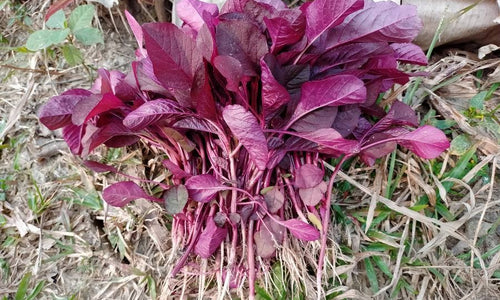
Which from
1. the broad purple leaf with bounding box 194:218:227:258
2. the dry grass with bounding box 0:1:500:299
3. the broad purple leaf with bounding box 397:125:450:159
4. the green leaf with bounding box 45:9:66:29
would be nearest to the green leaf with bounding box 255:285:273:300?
the dry grass with bounding box 0:1:500:299

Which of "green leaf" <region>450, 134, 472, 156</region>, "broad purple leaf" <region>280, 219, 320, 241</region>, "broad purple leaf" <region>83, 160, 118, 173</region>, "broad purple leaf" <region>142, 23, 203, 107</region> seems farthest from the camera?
"green leaf" <region>450, 134, 472, 156</region>

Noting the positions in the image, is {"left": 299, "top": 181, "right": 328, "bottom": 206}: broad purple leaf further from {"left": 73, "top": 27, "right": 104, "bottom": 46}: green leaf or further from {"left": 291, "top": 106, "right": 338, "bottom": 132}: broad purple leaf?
{"left": 73, "top": 27, "right": 104, "bottom": 46}: green leaf

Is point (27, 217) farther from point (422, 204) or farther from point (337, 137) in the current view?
point (422, 204)

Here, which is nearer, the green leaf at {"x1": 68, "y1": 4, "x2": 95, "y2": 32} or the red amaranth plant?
the red amaranth plant

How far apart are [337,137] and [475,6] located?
649 millimetres

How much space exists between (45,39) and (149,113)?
1.37 ft

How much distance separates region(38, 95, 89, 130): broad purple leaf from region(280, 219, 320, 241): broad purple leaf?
518 mm

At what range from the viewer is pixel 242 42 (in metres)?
0.78

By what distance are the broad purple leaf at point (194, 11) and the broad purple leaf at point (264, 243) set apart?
18.6 inches

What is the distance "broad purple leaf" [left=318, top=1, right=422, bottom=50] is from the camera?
2.66 feet

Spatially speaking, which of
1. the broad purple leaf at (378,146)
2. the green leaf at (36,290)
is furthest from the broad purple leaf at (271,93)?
A: the green leaf at (36,290)

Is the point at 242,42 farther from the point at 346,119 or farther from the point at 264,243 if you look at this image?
the point at 264,243

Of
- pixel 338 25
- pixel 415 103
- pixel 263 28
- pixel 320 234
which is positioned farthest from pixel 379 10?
pixel 320 234

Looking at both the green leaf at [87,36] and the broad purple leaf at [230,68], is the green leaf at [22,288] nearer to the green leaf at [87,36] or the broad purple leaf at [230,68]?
the green leaf at [87,36]
